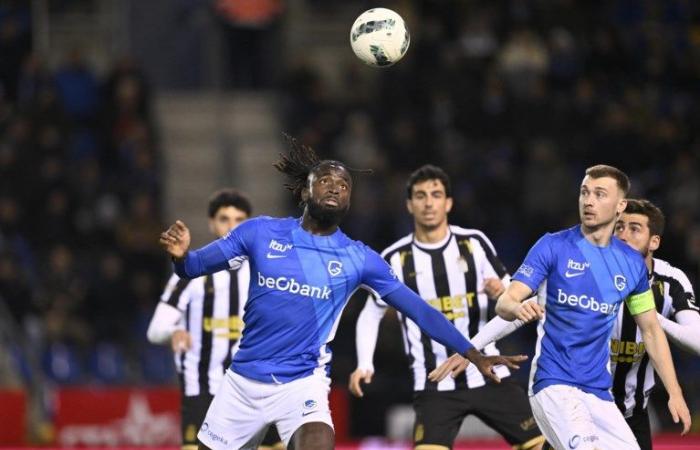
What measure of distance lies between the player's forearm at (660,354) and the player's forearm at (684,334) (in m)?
0.31

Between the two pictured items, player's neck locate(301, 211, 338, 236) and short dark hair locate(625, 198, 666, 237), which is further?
short dark hair locate(625, 198, 666, 237)

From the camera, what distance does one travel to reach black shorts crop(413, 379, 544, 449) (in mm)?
8828

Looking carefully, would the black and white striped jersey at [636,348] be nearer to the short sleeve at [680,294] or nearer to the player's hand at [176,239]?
the short sleeve at [680,294]

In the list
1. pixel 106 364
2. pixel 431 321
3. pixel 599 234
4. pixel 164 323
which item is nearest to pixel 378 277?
pixel 431 321

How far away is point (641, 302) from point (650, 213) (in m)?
0.76

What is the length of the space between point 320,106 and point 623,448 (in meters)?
9.79

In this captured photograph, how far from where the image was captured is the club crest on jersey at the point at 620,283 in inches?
300

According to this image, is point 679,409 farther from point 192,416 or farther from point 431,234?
point 192,416

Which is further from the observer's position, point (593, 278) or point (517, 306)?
point (593, 278)

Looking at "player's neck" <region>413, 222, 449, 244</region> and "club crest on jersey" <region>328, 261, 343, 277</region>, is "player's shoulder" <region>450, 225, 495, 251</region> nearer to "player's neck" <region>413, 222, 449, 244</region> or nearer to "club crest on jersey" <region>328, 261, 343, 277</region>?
"player's neck" <region>413, 222, 449, 244</region>

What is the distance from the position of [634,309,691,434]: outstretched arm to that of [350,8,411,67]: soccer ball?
2306 millimetres

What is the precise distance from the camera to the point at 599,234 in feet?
25.3

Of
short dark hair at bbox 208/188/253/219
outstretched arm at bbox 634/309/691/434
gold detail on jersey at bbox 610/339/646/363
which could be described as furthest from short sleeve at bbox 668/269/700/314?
short dark hair at bbox 208/188/253/219

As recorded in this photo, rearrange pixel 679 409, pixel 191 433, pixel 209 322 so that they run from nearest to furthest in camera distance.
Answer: pixel 679 409 < pixel 191 433 < pixel 209 322
